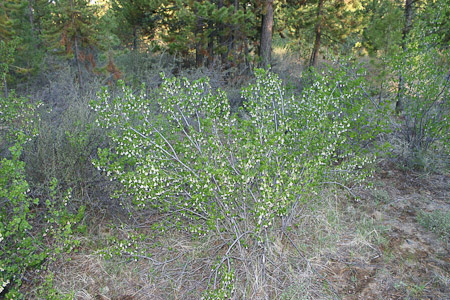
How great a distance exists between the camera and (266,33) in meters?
8.52

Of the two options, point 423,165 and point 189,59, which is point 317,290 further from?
point 189,59

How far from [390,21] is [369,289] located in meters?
5.39

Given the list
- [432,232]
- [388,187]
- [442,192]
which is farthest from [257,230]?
[442,192]

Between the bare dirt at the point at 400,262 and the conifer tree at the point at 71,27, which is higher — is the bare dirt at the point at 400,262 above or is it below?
below

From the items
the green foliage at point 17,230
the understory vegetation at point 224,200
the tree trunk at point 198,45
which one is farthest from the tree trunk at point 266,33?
the green foliage at point 17,230

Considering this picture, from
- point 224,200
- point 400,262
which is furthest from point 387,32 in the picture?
point 224,200

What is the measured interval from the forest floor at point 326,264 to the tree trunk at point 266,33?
18.4ft

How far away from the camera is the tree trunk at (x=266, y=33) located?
27.0ft

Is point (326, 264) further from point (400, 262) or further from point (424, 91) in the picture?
point (424, 91)

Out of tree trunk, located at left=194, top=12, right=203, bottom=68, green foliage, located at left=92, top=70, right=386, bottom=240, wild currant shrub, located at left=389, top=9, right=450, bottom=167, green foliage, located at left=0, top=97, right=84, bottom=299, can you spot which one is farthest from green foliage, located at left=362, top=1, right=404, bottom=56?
green foliage, located at left=0, top=97, right=84, bottom=299

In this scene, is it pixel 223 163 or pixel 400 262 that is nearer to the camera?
pixel 223 163

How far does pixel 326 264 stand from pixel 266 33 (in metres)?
6.95

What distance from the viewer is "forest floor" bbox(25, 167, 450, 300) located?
2.71m

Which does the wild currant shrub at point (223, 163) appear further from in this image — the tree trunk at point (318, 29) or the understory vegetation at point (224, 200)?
the tree trunk at point (318, 29)
